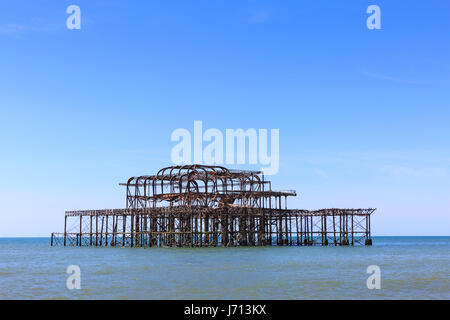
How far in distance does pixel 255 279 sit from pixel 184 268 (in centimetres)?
898

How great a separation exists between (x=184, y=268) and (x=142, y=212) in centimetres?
3522

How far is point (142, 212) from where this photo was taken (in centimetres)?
7819

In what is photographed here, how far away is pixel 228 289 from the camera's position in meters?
32.0

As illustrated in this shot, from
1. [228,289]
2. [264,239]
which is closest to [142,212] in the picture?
[264,239]
